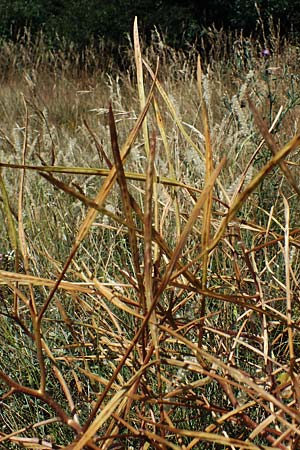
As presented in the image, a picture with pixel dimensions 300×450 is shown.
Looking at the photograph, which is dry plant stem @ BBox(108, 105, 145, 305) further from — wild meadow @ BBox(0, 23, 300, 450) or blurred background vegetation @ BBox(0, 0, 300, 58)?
blurred background vegetation @ BBox(0, 0, 300, 58)

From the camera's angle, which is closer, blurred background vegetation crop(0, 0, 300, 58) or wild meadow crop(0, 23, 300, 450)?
wild meadow crop(0, 23, 300, 450)

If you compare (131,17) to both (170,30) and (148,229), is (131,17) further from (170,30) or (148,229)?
(148,229)

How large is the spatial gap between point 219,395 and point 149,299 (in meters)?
0.35

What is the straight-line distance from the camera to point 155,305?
1.22ft

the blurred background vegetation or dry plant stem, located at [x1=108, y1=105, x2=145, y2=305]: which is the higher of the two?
dry plant stem, located at [x1=108, y1=105, x2=145, y2=305]

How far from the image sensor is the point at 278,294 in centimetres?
96

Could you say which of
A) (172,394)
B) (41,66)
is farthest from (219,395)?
(41,66)

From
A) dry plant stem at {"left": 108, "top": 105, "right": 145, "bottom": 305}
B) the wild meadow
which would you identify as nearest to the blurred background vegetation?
the wild meadow

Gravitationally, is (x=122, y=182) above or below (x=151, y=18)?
above

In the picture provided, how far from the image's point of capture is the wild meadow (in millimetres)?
392

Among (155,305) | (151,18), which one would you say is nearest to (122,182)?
(155,305)

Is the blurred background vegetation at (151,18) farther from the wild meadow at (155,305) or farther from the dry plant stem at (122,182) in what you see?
the dry plant stem at (122,182)

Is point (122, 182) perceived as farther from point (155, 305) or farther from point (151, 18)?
point (151, 18)

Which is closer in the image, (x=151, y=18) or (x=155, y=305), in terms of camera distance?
(x=155, y=305)
